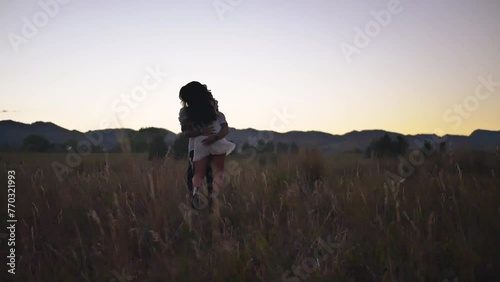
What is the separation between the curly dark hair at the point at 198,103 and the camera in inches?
158

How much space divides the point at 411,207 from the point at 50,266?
3482mm

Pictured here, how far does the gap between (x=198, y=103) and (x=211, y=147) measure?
57 centimetres

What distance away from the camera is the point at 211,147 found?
13.0 feet

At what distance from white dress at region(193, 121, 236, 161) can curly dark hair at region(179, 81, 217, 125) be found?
132 mm

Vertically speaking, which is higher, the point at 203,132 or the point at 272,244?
the point at 203,132

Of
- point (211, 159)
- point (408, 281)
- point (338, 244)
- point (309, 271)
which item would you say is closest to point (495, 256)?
point (408, 281)

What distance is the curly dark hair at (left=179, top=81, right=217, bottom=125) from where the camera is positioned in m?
4.01

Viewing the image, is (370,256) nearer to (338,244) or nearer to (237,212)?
(338,244)

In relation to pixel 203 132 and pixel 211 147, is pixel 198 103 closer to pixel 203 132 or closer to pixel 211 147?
pixel 203 132
